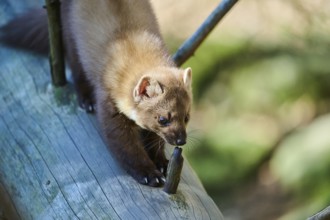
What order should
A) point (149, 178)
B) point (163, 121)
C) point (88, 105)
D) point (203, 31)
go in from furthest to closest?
1. point (203, 31)
2. point (88, 105)
3. point (163, 121)
4. point (149, 178)

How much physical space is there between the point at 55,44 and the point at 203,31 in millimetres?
796

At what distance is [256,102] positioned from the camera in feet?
20.9

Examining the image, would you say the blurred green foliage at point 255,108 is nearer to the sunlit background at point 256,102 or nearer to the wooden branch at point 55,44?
the sunlit background at point 256,102

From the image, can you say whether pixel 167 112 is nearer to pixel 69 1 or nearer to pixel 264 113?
pixel 69 1

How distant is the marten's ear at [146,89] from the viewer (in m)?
3.46

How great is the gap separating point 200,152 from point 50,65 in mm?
2438

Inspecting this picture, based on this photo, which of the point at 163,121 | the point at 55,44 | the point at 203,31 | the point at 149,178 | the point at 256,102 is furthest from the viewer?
the point at 256,102

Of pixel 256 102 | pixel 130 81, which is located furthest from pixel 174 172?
pixel 256 102

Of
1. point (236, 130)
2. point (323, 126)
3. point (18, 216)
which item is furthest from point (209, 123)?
point (18, 216)

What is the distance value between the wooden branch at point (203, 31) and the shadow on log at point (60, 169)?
67cm

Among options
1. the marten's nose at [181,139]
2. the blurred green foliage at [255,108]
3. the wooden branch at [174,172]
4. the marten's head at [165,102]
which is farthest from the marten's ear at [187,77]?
the blurred green foliage at [255,108]

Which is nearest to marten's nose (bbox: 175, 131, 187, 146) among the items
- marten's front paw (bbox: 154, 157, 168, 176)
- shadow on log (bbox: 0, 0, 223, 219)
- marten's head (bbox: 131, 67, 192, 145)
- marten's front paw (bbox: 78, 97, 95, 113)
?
marten's head (bbox: 131, 67, 192, 145)

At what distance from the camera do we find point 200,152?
609cm

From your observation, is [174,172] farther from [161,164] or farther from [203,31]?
[203,31]
